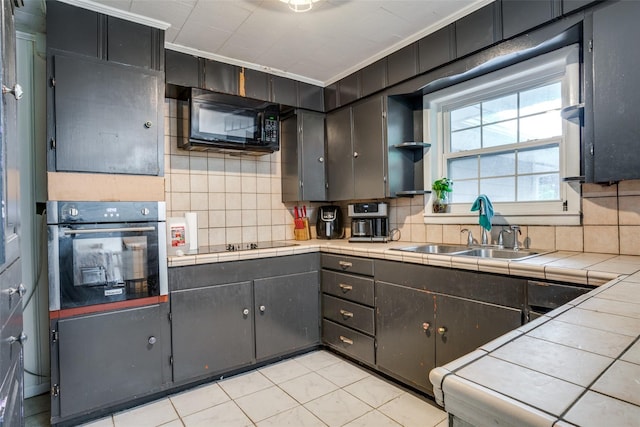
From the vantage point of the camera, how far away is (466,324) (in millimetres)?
1830

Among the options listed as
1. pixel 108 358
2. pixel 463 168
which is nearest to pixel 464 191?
pixel 463 168

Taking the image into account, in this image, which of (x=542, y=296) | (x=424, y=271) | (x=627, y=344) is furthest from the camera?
(x=424, y=271)

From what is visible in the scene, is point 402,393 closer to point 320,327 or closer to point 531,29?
point 320,327

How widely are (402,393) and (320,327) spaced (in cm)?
85

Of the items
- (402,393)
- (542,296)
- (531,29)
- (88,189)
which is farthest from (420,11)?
(402,393)

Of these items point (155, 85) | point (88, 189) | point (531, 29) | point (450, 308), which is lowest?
point (450, 308)

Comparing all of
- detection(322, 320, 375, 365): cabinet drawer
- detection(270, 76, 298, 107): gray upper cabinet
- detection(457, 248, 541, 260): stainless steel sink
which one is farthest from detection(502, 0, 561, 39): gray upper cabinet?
detection(322, 320, 375, 365): cabinet drawer

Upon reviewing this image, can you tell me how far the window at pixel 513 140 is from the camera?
2012 millimetres

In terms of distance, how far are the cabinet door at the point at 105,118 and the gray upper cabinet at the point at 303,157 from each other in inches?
48.3

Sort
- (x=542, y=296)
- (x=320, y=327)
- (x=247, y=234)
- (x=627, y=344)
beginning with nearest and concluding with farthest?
(x=627, y=344), (x=542, y=296), (x=320, y=327), (x=247, y=234)

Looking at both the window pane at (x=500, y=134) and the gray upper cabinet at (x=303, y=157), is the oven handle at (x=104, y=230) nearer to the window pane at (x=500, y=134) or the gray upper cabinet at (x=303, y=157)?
the gray upper cabinet at (x=303, y=157)

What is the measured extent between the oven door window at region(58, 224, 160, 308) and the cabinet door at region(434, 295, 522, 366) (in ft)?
5.54

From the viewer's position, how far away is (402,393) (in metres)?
2.15

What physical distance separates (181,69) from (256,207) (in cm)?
125
